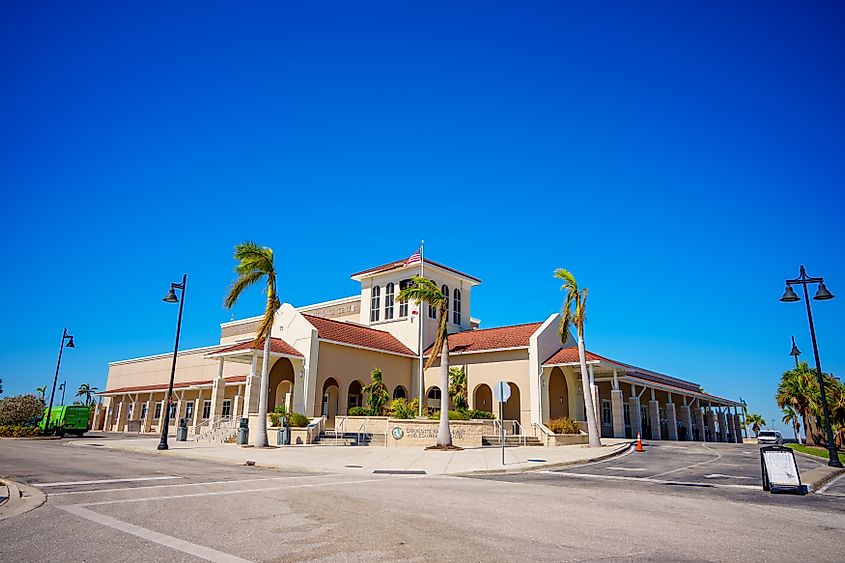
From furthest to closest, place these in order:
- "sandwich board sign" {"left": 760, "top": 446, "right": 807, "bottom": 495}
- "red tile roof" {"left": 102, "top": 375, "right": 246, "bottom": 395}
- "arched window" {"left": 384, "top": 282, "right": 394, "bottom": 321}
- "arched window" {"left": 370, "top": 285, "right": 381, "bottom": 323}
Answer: "arched window" {"left": 370, "top": 285, "right": 381, "bottom": 323} < "arched window" {"left": 384, "top": 282, "right": 394, "bottom": 321} < "red tile roof" {"left": 102, "top": 375, "right": 246, "bottom": 395} < "sandwich board sign" {"left": 760, "top": 446, "right": 807, "bottom": 495}

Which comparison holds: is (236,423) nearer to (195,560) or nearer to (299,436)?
(299,436)

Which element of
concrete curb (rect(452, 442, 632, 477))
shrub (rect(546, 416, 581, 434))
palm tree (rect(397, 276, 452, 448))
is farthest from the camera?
A: shrub (rect(546, 416, 581, 434))

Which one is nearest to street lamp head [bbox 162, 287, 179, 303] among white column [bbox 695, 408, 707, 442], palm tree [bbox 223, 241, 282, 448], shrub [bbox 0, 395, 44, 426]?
palm tree [bbox 223, 241, 282, 448]

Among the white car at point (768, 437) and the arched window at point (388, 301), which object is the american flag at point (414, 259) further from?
the white car at point (768, 437)

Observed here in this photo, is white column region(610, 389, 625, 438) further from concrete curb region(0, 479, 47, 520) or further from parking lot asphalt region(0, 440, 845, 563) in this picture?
concrete curb region(0, 479, 47, 520)

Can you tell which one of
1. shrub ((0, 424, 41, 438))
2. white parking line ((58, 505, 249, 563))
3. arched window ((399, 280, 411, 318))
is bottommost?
white parking line ((58, 505, 249, 563))

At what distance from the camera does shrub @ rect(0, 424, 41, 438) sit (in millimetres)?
34438

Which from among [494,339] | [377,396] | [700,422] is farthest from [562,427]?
[700,422]

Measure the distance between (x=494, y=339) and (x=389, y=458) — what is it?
16981 mm

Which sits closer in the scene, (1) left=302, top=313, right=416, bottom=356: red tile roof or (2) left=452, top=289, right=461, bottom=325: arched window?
(1) left=302, top=313, right=416, bottom=356: red tile roof

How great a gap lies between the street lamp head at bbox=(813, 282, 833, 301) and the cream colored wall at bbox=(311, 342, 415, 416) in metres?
23.8

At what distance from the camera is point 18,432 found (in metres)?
34.6

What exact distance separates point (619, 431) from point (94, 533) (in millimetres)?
30136

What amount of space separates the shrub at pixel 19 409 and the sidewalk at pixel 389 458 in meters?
29.0
